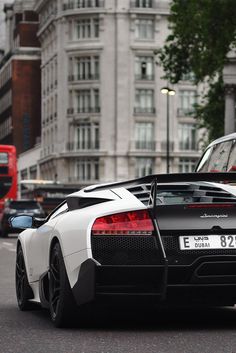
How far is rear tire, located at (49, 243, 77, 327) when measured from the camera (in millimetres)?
8914

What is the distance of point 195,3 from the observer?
49.9 meters

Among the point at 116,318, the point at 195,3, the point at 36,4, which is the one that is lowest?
the point at 116,318

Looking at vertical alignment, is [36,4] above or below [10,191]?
above

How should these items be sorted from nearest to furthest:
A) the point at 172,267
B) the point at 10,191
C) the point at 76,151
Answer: the point at 172,267
the point at 10,191
the point at 76,151

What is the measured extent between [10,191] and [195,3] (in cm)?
1358

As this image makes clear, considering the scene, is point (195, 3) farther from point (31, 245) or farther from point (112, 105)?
point (112, 105)

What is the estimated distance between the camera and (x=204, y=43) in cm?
5100

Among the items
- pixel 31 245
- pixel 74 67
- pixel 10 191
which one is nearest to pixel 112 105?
pixel 74 67

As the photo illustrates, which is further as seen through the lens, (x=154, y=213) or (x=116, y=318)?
(x=116, y=318)

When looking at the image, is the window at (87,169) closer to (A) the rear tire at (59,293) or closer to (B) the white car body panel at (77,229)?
(B) the white car body panel at (77,229)

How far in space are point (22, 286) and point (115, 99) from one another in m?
109

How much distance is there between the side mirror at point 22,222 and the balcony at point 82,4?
11088 centimetres

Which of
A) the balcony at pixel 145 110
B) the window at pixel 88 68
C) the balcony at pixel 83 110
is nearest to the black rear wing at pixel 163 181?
the balcony at pixel 83 110

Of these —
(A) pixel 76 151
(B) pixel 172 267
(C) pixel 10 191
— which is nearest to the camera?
(B) pixel 172 267
